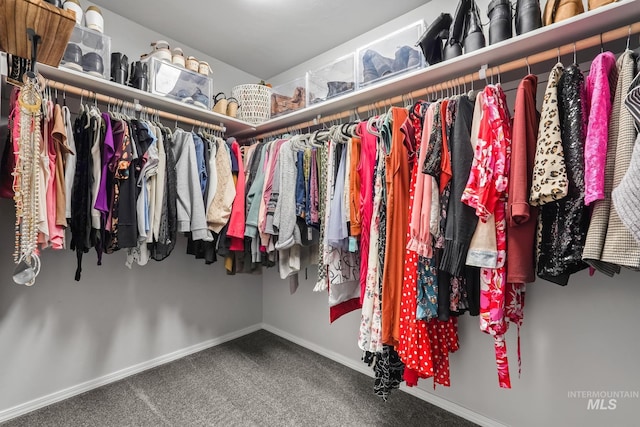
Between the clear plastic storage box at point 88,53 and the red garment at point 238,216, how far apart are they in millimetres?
782

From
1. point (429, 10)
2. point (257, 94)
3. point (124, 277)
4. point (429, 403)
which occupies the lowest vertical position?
point (429, 403)

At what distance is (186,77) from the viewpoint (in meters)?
1.94

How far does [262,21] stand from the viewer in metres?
2.03

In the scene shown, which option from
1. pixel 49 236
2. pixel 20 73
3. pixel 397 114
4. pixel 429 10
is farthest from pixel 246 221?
pixel 429 10

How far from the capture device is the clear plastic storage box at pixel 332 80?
5.89 ft

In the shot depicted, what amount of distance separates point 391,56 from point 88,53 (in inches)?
62.1

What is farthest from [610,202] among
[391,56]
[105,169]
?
[105,169]

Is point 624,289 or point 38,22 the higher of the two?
point 38,22

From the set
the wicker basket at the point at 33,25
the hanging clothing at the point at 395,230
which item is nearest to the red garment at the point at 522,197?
the hanging clothing at the point at 395,230

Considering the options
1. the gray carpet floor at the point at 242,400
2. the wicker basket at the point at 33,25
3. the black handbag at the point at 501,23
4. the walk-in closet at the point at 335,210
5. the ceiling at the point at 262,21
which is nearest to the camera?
the wicker basket at the point at 33,25

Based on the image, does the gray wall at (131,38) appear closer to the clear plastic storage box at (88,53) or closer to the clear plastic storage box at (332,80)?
the clear plastic storage box at (88,53)

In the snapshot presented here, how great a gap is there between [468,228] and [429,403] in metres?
1.33

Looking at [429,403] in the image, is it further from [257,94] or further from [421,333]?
[257,94]

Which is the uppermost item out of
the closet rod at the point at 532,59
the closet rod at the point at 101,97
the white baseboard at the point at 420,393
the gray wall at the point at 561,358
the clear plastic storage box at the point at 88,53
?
the clear plastic storage box at the point at 88,53
